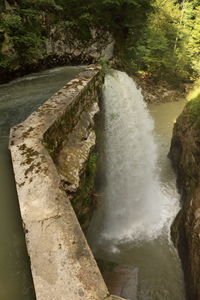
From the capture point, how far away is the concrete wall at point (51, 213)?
1576 mm

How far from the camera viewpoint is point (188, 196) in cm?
608

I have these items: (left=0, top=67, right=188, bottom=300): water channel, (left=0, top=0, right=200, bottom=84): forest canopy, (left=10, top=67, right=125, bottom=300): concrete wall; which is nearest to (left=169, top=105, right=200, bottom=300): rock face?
(left=0, top=67, right=188, bottom=300): water channel

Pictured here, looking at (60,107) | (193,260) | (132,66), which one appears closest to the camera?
(60,107)

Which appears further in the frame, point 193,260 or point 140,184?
point 140,184

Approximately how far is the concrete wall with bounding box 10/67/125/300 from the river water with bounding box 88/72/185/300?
1.94m

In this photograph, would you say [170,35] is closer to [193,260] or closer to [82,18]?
[82,18]

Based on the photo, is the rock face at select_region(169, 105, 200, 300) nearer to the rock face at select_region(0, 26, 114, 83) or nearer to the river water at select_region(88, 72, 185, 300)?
the river water at select_region(88, 72, 185, 300)

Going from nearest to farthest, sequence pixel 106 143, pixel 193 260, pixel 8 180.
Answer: pixel 8 180, pixel 193 260, pixel 106 143

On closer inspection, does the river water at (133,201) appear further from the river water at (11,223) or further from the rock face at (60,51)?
the rock face at (60,51)

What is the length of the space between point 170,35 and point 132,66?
5333mm

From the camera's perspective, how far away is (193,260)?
14.4 feet

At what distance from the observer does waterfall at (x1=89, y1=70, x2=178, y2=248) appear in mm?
5949

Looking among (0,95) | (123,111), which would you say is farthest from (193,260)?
(0,95)

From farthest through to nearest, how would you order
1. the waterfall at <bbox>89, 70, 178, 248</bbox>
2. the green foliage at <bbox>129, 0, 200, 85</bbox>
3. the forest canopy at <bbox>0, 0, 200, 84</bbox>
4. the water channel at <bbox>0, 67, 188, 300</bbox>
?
1. the green foliage at <bbox>129, 0, 200, 85</bbox>
2. the forest canopy at <bbox>0, 0, 200, 84</bbox>
3. the waterfall at <bbox>89, 70, 178, 248</bbox>
4. the water channel at <bbox>0, 67, 188, 300</bbox>
